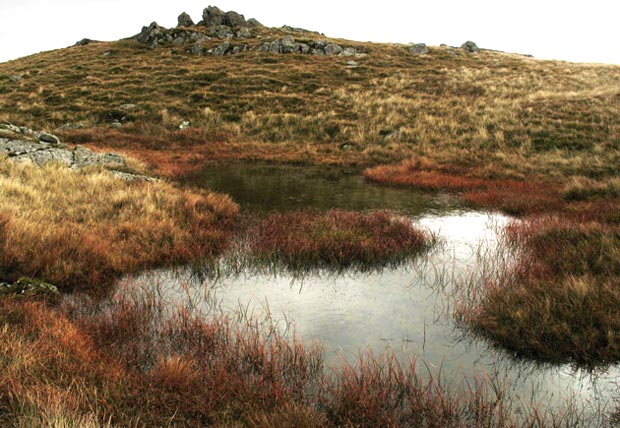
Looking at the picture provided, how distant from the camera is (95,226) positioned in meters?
9.46

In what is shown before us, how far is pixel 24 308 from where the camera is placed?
565cm

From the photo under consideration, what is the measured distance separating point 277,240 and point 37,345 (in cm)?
558

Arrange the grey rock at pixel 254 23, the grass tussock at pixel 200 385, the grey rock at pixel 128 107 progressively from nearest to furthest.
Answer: the grass tussock at pixel 200 385, the grey rock at pixel 128 107, the grey rock at pixel 254 23

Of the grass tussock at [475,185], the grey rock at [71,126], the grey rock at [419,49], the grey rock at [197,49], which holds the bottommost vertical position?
the grass tussock at [475,185]

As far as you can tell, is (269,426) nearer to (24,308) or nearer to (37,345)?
(37,345)

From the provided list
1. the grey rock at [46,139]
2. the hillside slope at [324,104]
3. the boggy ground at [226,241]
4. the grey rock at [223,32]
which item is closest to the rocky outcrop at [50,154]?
the grey rock at [46,139]

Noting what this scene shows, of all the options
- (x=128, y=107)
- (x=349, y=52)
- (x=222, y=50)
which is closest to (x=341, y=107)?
(x=128, y=107)

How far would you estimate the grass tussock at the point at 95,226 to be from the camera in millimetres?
7395

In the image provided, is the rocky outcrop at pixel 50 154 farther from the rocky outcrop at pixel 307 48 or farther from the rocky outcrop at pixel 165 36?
the rocky outcrop at pixel 165 36

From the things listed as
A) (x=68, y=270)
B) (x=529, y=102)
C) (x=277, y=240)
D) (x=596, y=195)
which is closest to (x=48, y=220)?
(x=68, y=270)

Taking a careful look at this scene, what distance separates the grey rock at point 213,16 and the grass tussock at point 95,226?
48.9m

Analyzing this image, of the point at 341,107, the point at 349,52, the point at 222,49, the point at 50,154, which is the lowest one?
the point at 50,154

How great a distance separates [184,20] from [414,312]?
60.7m

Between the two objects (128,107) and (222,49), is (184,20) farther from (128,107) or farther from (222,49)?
(128,107)
